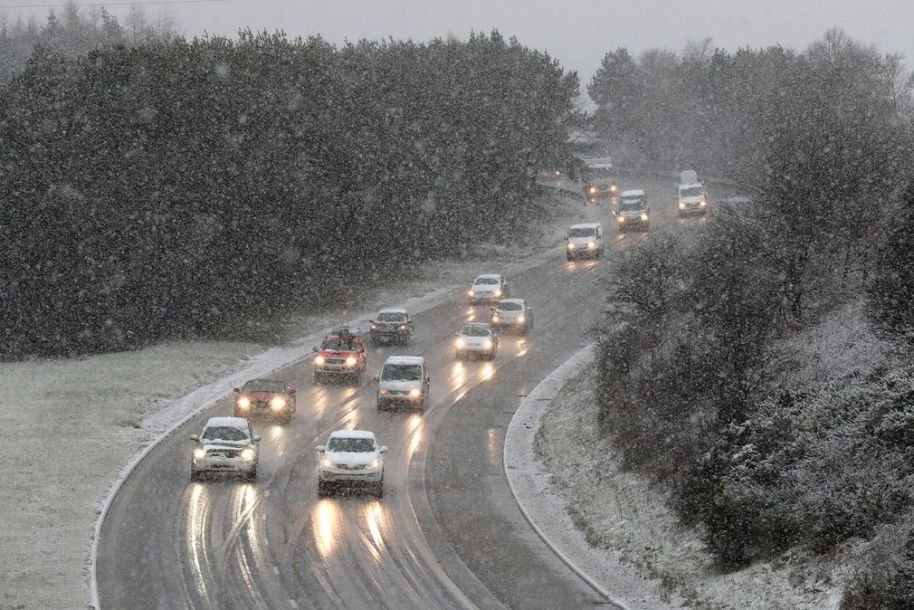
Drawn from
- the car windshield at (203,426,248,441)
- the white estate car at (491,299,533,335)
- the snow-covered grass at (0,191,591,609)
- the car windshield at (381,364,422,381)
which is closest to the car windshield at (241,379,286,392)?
the snow-covered grass at (0,191,591,609)

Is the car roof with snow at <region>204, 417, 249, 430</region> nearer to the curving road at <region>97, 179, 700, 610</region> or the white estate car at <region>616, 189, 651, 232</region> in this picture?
the curving road at <region>97, 179, 700, 610</region>

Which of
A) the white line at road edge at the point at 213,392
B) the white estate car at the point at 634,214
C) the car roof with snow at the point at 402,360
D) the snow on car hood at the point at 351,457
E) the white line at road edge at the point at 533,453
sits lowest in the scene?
the white line at road edge at the point at 533,453

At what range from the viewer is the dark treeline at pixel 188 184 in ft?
177

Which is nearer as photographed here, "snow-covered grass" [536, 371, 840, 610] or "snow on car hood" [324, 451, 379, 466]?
"snow-covered grass" [536, 371, 840, 610]

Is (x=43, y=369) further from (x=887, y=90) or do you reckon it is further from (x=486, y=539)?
(x=887, y=90)

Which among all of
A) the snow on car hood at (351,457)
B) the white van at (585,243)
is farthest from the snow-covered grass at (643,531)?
the white van at (585,243)

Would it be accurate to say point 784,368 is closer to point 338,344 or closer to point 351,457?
point 351,457

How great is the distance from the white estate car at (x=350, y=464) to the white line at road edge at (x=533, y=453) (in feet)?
12.5

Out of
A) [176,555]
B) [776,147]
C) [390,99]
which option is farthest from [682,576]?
[390,99]

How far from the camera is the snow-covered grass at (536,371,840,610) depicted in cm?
2009

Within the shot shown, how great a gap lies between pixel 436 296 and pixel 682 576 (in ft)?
143

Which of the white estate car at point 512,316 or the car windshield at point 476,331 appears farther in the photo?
the white estate car at point 512,316

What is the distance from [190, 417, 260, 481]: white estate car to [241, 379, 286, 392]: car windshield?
24.4ft

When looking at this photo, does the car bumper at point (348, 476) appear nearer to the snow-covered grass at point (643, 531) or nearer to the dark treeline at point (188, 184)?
the snow-covered grass at point (643, 531)
